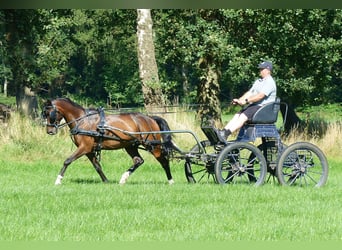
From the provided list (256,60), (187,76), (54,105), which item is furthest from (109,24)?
(187,76)

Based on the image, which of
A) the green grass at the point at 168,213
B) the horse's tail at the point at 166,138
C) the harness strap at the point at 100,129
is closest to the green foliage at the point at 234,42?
the horse's tail at the point at 166,138

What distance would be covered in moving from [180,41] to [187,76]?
46569mm

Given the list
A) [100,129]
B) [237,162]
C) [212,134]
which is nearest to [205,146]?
[212,134]

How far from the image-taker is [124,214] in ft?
24.9

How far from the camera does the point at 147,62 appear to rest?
73.1 ft

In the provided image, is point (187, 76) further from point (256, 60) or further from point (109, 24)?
point (256, 60)

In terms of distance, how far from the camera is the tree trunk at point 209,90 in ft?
79.8

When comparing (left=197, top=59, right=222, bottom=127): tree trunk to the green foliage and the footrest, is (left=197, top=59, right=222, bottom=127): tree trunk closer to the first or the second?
the green foliage

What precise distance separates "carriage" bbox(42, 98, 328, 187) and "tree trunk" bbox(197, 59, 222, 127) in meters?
11.4

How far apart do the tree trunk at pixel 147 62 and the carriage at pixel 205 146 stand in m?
8.94

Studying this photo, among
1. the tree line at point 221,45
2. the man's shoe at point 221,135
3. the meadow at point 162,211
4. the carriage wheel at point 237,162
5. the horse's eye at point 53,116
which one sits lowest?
the meadow at point 162,211

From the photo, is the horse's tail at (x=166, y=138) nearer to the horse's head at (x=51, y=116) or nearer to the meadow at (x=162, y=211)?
the meadow at (x=162, y=211)

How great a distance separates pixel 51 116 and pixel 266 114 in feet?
13.1

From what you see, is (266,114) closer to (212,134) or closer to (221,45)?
(212,134)
